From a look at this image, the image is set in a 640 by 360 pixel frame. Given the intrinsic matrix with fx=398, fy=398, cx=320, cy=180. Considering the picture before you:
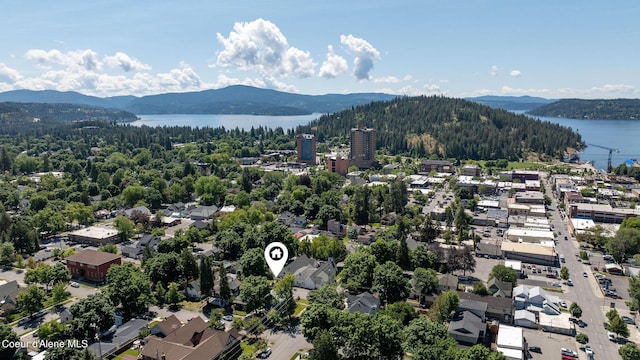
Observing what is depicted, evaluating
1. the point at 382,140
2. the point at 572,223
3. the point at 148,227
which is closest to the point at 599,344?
the point at 572,223

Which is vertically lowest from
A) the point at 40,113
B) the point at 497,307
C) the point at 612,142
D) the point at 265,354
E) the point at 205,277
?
the point at 265,354

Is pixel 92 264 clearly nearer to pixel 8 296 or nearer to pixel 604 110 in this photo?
pixel 8 296

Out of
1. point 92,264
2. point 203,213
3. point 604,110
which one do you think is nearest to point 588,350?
point 92,264

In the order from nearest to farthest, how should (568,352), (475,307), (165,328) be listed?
(568,352) < (165,328) < (475,307)

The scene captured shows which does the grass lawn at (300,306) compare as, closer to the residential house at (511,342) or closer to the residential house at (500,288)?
the residential house at (511,342)

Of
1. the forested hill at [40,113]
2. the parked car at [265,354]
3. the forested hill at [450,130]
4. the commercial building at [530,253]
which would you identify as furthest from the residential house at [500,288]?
the forested hill at [40,113]
